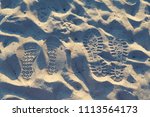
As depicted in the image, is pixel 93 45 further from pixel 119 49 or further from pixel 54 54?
pixel 54 54

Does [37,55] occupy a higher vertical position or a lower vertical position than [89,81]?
higher

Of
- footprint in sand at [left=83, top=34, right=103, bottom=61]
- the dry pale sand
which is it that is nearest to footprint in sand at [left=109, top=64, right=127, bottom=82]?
the dry pale sand

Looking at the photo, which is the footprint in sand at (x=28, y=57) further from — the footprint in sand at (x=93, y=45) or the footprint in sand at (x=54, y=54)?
the footprint in sand at (x=93, y=45)

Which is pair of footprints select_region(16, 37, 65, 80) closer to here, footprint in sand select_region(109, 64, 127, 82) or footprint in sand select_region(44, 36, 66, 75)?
footprint in sand select_region(44, 36, 66, 75)

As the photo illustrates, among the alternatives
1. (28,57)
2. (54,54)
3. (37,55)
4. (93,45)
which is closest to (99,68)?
(93,45)

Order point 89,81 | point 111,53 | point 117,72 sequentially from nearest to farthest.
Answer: point 89,81 < point 117,72 < point 111,53

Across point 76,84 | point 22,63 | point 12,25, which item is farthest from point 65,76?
point 12,25
